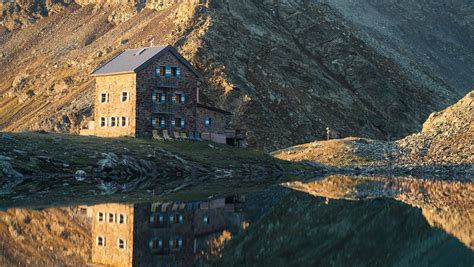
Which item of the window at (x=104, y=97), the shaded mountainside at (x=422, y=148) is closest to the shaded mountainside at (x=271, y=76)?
the shaded mountainside at (x=422, y=148)

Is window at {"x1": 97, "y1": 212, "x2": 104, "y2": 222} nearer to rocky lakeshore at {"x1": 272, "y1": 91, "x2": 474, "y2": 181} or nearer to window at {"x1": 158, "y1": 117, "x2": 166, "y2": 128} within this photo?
window at {"x1": 158, "y1": 117, "x2": 166, "y2": 128}

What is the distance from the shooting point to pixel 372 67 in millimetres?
175500

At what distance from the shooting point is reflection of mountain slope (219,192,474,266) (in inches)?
1177

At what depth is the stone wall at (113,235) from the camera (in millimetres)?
28383

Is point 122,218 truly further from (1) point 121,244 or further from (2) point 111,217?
(1) point 121,244

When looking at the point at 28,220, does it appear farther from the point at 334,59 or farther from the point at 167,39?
the point at 334,59

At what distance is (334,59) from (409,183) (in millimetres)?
100626

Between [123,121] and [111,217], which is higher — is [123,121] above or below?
above

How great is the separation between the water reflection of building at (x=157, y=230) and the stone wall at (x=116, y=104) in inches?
1805

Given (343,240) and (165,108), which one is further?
(165,108)

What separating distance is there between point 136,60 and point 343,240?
64.6m

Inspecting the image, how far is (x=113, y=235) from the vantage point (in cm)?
3344

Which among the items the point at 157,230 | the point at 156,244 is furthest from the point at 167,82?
the point at 156,244

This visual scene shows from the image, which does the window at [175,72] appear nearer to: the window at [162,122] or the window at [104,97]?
the window at [162,122]
